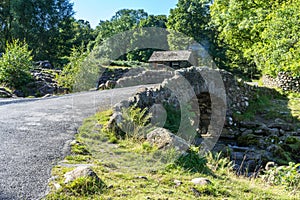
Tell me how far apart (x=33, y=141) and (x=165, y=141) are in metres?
2.05

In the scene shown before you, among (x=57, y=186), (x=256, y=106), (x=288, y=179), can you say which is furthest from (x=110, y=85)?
(x=57, y=186)

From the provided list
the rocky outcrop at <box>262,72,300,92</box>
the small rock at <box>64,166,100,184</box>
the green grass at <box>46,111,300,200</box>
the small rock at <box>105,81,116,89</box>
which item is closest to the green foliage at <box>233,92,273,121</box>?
the rocky outcrop at <box>262,72,300,92</box>

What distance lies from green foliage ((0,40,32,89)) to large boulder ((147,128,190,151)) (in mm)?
12244

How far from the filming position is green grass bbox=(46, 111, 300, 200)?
334 centimetres

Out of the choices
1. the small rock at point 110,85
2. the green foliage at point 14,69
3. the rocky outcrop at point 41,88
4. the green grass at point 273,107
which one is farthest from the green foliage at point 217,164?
the green foliage at point 14,69

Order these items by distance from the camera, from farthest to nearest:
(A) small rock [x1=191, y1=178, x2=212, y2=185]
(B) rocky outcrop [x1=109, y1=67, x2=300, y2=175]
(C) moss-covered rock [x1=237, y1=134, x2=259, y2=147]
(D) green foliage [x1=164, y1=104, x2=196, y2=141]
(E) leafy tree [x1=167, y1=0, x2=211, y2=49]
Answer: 1. (E) leafy tree [x1=167, y1=0, x2=211, y2=49]
2. (C) moss-covered rock [x1=237, y1=134, x2=259, y2=147]
3. (B) rocky outcrop [x1=109, y1=67, x2=300, y2=175]
4. (D) green foliage [x1=164, y1=104, x2=196, y2=141]
5. (A) small rock [x1=191, y1=178, x2=212, y2=185]

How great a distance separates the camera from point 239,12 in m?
14.5

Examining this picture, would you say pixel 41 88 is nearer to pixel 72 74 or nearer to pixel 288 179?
pixel 72 74

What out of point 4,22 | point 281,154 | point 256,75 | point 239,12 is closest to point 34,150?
point 281,154

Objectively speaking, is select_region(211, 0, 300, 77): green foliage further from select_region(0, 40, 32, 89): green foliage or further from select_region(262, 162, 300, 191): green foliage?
select_region(0, 40, 32, 89): green foliage

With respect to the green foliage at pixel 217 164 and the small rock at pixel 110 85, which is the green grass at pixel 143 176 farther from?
the small rock at pixel 110 85

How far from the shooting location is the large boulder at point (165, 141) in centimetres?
488

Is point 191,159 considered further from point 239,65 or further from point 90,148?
point 239,65

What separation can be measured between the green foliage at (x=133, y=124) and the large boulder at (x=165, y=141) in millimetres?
381
